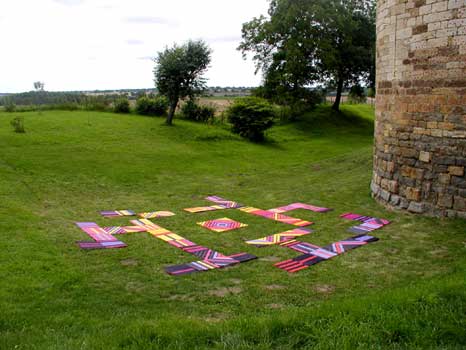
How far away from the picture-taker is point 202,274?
5.05 m

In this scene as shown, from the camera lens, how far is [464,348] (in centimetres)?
291

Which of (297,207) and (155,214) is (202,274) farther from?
(297,207)

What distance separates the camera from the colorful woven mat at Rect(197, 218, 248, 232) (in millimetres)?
7113

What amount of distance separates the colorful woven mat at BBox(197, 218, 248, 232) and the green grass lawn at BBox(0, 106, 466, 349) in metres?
0.20

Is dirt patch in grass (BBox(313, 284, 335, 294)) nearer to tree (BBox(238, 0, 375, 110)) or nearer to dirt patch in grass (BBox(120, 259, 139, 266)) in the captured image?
dirt patch in grass (BBox(120, 259, 139, 266))

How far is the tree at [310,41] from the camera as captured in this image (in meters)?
22.2

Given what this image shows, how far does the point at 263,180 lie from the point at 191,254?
20.4 ft

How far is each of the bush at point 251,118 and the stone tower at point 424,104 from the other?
31.9ft

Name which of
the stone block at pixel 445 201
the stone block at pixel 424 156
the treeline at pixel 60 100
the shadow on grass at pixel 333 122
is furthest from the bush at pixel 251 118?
the stone block at pixel 445 201

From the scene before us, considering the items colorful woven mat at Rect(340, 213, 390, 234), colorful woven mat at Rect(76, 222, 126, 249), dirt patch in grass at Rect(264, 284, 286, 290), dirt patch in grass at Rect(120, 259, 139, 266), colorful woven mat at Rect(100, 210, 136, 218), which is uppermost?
colorful woven mat at Rect(76, 222, 126, 249)

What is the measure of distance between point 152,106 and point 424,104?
626 inches

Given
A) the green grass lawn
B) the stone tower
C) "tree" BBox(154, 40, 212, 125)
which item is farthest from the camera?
"tree" BBox(154, 40, 212, 125)

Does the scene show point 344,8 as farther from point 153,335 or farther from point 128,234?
point 153,335

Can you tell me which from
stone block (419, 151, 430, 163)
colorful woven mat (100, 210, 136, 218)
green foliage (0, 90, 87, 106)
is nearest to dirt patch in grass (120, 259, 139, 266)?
colorful woven mat (100, 210, 136, 218)
